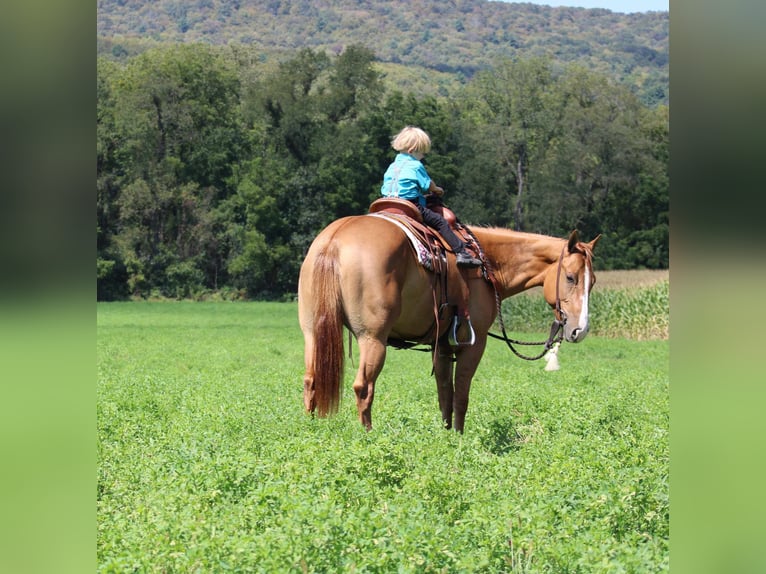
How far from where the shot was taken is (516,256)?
34.7 feet

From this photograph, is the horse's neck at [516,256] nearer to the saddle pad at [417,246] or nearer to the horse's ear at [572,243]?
the horse's ear at [572,243]

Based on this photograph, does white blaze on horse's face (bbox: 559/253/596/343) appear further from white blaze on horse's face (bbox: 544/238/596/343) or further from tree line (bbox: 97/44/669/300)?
tree line (bbox: 97/44/669/300)

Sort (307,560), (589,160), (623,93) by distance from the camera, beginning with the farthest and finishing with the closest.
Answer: (623,93), (589,160), (307,560)

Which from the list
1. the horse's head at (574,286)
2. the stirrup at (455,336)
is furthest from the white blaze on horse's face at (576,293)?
the stirrup at (455,336)

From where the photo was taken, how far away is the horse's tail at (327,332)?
26.6 feet

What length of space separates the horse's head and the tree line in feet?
155

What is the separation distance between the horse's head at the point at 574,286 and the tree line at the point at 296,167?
47196 millimetres

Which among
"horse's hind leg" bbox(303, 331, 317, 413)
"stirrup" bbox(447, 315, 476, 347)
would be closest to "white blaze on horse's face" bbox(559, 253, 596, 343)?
"stirrup" bbox(447, 315, 476, 347)
